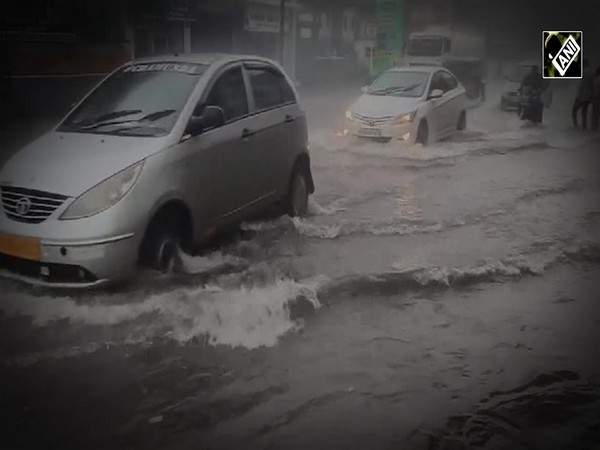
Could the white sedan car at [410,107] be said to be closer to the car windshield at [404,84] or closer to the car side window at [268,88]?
the car windshield at [404,84]

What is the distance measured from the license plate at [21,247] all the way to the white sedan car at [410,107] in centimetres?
500

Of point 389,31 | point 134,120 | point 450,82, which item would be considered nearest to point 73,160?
point 134,120

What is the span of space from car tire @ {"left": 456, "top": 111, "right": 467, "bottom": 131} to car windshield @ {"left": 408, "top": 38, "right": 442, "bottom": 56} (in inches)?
88.3

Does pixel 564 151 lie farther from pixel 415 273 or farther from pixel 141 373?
pixel 141 373

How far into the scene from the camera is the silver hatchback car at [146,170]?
353 centimetres

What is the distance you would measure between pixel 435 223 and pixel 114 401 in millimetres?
3454

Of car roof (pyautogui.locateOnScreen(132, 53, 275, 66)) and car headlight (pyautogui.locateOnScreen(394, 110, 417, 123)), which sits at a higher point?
car roof (pyautogui.locateOnScreen(132, 53, 275, 66))

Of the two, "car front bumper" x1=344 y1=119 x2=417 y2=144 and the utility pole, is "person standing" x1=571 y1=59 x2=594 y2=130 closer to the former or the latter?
"car front bumper" x1=344 y1=119 x2=417 y2=144

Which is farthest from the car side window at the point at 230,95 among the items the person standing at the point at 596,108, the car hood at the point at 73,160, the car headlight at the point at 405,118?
the car headlight at the point at 405,118

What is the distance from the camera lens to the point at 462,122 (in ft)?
30.6

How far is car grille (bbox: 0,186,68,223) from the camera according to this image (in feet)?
11.6

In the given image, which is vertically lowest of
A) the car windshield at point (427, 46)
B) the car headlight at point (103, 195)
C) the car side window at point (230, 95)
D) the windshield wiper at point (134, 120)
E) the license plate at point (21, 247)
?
the license plate at point (21, 247)

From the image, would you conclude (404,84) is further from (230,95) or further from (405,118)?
(230,95)

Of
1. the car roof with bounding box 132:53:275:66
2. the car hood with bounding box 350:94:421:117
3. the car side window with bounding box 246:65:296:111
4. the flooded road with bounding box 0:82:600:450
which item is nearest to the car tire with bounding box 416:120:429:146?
the car hood with bounding box 350:94:421:117
